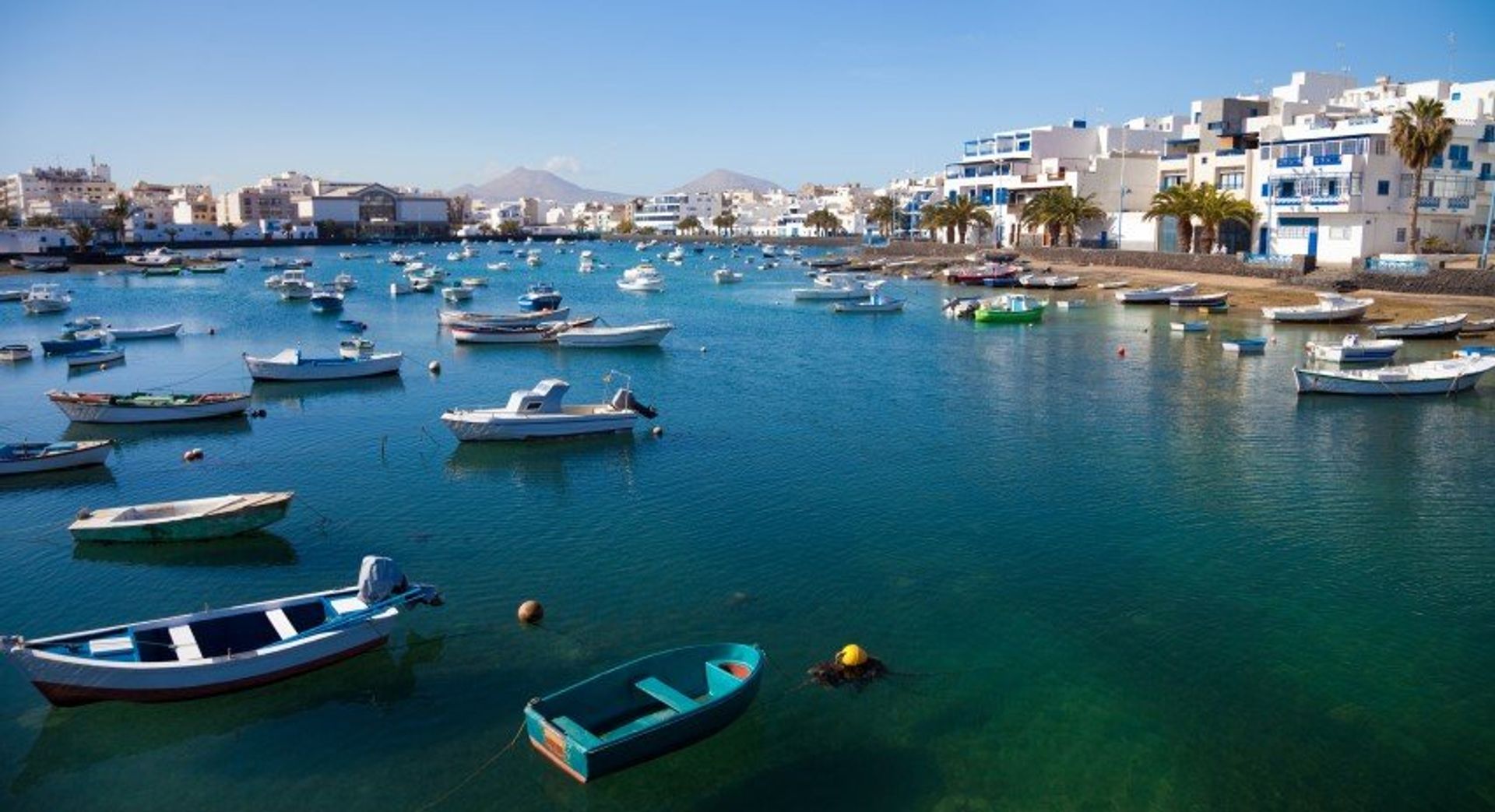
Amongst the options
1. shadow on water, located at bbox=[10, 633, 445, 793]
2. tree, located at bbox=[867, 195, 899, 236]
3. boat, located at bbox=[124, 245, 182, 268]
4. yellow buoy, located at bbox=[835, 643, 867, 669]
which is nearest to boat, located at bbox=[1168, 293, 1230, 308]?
yellow buoy, located at bbox=[835, 643, 867, 669]

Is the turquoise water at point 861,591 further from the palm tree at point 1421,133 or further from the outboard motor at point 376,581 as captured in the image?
the palm tree at point 1421,133

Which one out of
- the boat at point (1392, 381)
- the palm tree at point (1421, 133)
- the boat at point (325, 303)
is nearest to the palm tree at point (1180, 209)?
the palm tree at point (1421, 133)

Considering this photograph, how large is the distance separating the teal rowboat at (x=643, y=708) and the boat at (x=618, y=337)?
131ft

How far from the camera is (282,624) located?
663 inches

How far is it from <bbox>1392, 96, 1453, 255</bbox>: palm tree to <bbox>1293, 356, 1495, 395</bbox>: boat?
31730 millimetres

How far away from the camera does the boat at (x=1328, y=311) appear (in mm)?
58875

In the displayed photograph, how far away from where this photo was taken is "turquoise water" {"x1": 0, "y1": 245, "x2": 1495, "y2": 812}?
14.4 m

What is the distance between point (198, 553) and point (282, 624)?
766cm

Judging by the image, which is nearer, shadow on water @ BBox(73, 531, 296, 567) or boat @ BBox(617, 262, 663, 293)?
shadow on water @ BBox(73, 531, 296, 567)

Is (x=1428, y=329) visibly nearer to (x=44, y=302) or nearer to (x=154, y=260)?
(x=44, y=302)

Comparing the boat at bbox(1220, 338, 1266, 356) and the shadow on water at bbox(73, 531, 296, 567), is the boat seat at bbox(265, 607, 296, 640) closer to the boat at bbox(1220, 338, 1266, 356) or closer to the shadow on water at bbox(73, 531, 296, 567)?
the shadow on water at bbox(73, 531, 296, 567)

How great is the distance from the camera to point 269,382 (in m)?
44.2

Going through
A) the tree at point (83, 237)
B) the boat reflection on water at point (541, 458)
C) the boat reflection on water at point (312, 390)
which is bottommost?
the boat reflection on water at point (541, 458)

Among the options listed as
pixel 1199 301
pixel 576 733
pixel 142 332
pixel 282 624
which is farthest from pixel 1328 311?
pixel 142 332
